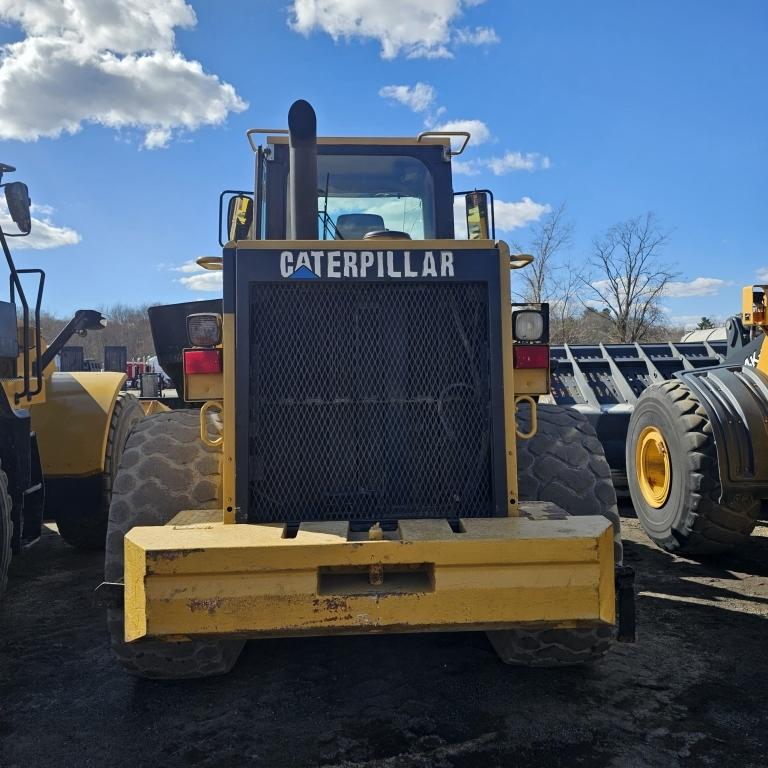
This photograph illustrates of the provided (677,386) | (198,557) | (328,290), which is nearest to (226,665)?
(198,557)

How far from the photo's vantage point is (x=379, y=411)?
3215 millimetres

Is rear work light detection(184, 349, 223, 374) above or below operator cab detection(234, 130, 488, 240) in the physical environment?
below

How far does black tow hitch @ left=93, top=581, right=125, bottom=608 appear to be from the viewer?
2.80m

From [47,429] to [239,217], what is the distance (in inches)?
86.0

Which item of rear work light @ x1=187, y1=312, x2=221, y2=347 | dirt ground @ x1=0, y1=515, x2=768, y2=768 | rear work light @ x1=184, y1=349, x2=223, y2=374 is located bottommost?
dirt ground @ x1=0, y1=515, x2=768, y2=768

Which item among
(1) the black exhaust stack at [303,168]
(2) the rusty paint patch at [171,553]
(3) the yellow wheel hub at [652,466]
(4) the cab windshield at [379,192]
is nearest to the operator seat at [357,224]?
(4) the cab windshield at [379,192]

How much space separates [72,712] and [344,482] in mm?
1527

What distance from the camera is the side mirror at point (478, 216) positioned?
14.6ft

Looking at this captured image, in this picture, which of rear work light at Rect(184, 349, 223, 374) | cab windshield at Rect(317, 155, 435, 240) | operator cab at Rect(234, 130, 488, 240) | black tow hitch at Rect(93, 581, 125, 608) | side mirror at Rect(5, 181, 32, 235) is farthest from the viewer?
cab windshield at Rect(317, 155, 435, 240)

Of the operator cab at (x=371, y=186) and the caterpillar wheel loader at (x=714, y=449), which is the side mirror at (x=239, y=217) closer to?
the operator cab at (x=371, y=186)

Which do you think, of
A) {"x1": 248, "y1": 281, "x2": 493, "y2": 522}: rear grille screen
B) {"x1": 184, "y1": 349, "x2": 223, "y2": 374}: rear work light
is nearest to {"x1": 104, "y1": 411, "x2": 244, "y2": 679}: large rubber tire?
{"x1": 248, "y1": 281, "x2": 493, "y2": 522}: rear grille screen

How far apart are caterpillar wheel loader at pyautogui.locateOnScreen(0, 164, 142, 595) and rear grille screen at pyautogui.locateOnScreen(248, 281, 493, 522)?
174 centimetres

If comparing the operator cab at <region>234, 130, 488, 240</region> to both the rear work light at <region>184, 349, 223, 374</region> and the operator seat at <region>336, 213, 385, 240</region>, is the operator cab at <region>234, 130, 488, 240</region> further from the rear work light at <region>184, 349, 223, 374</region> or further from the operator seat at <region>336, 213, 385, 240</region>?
the rear work light at <region>184, 349, 223, 374</region>

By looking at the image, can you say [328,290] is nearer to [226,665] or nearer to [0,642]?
[226,665]
